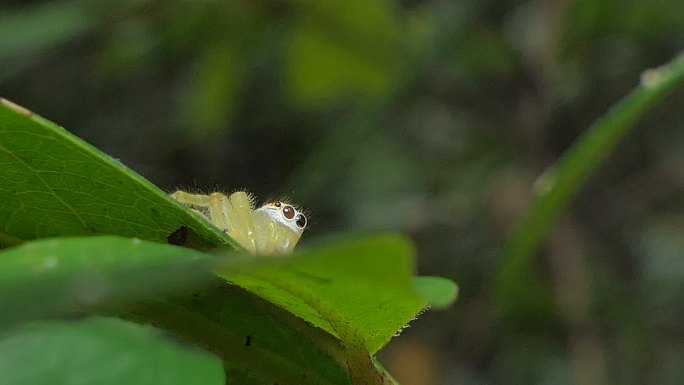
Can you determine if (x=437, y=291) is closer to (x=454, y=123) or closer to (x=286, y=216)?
(x=286, y=216)

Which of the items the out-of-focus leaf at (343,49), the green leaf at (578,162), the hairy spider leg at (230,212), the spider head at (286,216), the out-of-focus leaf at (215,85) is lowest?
the hairy spider leg at (230,212)

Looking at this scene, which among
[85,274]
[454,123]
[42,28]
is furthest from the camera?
[454,123]

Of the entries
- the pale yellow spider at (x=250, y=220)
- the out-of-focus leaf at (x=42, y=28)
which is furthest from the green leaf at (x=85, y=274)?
the out-of-focus leaf at (x=42, y=28)

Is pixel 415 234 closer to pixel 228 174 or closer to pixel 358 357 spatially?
pixel 228 174

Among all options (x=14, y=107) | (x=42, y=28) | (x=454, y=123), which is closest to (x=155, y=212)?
(x=14, y=107)

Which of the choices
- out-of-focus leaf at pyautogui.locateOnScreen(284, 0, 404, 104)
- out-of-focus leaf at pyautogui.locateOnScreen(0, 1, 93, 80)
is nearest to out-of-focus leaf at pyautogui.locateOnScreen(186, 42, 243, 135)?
out-of-focus leaf at pyautogui.locateOnScreen(284, 0, 404, 104)

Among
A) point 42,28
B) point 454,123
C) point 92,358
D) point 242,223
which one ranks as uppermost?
point 454,123

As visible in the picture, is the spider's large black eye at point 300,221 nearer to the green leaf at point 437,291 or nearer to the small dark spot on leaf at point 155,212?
the small dark spot on leaf at point 155,212
